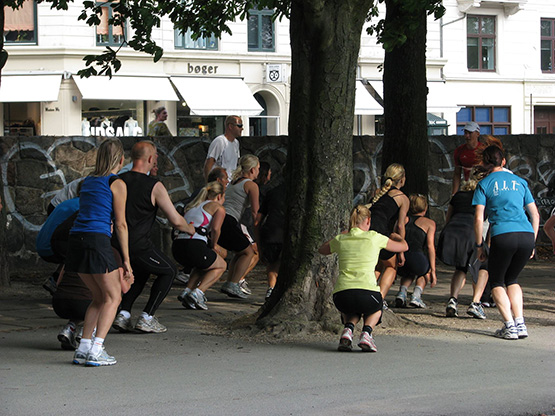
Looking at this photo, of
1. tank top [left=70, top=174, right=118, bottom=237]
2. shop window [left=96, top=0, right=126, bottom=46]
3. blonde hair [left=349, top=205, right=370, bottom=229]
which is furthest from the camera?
shop window [left=96, top=0, right=126, bottom=46]

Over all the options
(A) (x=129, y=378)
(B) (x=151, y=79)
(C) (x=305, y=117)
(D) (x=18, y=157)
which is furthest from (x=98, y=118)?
(A) (x=129, y=378)

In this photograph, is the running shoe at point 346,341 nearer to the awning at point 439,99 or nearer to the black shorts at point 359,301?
the black shorts at point 359,301

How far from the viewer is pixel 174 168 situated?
570 inches

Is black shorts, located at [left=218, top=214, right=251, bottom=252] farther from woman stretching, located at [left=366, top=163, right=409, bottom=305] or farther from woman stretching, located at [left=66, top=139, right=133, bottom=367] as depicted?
woman stretching, located at [left=66, top=139, right=133, bottom=367]

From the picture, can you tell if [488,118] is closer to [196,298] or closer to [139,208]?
[196,298]

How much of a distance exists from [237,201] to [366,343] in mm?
4348

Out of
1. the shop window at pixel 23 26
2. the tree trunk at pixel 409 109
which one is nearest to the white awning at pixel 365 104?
the shop window at pixel 23 26

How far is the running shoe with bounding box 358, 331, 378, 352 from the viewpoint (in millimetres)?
7820

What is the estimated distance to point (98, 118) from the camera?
32312 mm

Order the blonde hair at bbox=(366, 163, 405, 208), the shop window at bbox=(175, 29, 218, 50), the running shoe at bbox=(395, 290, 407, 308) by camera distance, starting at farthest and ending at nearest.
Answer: the shop window at bbox=(175, 29, 218, 50) → the running shoe at bbox=(395, 290, 407, 308) → the blonde hair at bbox=(366, 163, 405, 208)

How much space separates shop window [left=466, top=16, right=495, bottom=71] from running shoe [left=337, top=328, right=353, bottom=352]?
32.5 metres

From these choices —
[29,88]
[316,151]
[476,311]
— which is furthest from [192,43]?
[316,151]

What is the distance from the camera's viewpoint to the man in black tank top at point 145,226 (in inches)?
330

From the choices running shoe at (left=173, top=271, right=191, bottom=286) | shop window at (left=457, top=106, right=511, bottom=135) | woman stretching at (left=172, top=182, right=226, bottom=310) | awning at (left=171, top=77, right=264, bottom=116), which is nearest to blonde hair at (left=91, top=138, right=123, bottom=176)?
woman stretching at (left=172, top=182, right=226, bottom=310)
